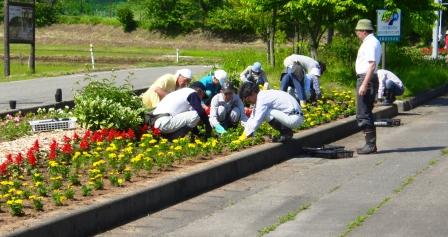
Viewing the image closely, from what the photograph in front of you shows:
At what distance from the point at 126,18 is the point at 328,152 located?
197 feet

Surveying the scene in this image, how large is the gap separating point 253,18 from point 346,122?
14360 millimetres

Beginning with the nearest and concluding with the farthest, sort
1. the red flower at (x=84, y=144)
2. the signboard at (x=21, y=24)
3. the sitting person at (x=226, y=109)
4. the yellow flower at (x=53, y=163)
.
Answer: the yellow flower at (x=53, y=163) < the red flower at (x=84, y=144) < the sitting person at (x=226, y=109) < the signboard at (x=21, y=24)

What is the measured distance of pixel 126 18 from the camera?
7231 cm

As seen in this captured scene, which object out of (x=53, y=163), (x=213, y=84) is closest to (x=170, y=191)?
(x=53, y=163)

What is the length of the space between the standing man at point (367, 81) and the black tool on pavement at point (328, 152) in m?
0.37

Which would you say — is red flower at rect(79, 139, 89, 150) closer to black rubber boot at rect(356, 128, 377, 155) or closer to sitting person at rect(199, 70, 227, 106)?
black rubber boot at rect(356, 128, 377, 155)

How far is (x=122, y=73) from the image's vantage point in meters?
32.0

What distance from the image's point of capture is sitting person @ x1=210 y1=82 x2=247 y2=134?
1412cm

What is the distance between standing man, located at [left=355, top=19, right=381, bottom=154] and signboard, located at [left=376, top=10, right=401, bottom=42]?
346 inches

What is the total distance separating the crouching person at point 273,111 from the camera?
1282cm

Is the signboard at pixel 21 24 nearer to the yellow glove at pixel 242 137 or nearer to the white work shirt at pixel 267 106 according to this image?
the white work shirt at pixel 267 106

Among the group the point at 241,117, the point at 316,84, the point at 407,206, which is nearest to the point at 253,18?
the point at 316,84

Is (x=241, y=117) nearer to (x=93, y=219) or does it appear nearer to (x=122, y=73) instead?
(x=93, y=219)

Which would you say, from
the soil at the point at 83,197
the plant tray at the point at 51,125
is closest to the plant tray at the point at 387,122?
the plant tray at the point at 51,125
